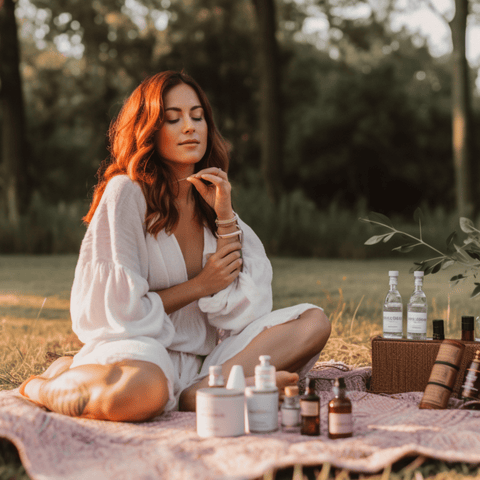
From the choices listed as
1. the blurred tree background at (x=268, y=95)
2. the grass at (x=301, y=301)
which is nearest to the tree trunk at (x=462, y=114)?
the blurred tree background at (x=268, y=95)

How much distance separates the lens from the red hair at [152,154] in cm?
278

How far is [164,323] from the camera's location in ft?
8.66

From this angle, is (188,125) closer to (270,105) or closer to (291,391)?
(291,391)

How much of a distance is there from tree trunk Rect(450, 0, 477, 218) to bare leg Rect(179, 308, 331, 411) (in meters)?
8.59

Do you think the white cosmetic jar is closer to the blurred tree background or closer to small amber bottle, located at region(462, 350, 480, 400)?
small amber bottle, located at region(462, 350, 480, 400)

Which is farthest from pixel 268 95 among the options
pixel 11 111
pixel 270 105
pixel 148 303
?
pixel 148 303

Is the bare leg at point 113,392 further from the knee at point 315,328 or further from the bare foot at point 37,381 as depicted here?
the knee at point 315,328

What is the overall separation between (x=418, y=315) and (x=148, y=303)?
49.5 inches

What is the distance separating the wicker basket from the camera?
2887 mm

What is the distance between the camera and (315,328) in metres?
2.73

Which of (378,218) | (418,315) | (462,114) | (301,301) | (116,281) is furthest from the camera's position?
(462,114)

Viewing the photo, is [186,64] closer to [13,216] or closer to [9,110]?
[9,110]

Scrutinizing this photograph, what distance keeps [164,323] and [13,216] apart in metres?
8.71

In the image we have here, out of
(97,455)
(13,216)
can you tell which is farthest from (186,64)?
(97,455)
